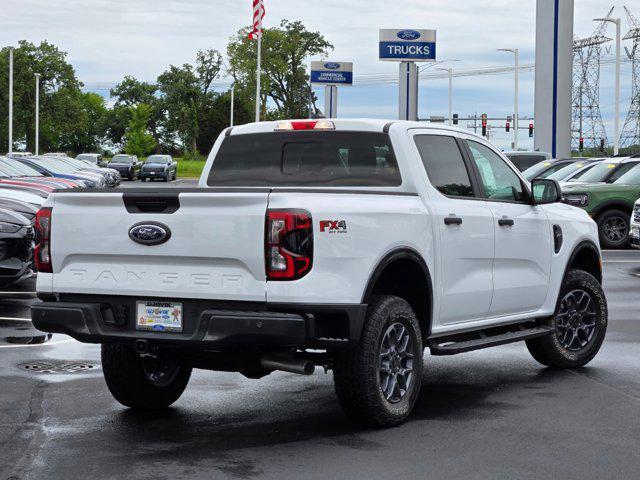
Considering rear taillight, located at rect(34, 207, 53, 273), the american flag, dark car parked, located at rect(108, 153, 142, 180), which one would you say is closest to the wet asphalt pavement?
rear taillight, located at rect(34, 207, 53, 273)

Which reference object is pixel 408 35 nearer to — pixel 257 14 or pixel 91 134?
pixel 257 14

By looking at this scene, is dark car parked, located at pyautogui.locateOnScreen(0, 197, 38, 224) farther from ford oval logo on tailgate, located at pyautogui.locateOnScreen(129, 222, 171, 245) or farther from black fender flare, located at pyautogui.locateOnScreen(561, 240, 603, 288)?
ford oval logo on tailgate, located at pyautogui.locateOnScreen(129, 222, 171, 245)

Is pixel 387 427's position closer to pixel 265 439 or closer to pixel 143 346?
pixel 265 439

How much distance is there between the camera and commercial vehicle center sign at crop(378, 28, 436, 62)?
53.1 meters

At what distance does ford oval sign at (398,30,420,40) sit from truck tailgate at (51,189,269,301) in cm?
4707

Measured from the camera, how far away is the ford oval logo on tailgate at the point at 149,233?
6.97 meters

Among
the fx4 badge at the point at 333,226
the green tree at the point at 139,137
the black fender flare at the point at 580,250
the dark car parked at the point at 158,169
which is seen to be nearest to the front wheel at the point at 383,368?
the fx4 badge at the point at 333,226

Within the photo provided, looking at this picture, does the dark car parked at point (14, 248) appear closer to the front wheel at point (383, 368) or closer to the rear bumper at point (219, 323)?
the rear bumper at point (219, 323)

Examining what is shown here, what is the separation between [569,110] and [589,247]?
34152 mm

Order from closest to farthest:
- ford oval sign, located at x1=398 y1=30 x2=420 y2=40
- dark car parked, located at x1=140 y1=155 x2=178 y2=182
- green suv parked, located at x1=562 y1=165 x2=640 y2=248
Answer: green suv parked, located at x1=562 y1=165 x2=640 y2=248
ford oval sign, located at x1=398 y1=30 x2=420 y2=40
dark car parked, located at x1=140 y1=155 x2=178 y2=182

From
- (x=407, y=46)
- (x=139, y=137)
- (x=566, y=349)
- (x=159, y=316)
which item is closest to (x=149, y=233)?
(x=159, y=316)

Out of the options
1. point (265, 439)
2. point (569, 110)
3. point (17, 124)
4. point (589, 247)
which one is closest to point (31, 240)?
point (589, 247)

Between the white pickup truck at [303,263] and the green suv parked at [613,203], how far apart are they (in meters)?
15.2

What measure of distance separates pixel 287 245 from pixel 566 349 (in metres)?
3.86
